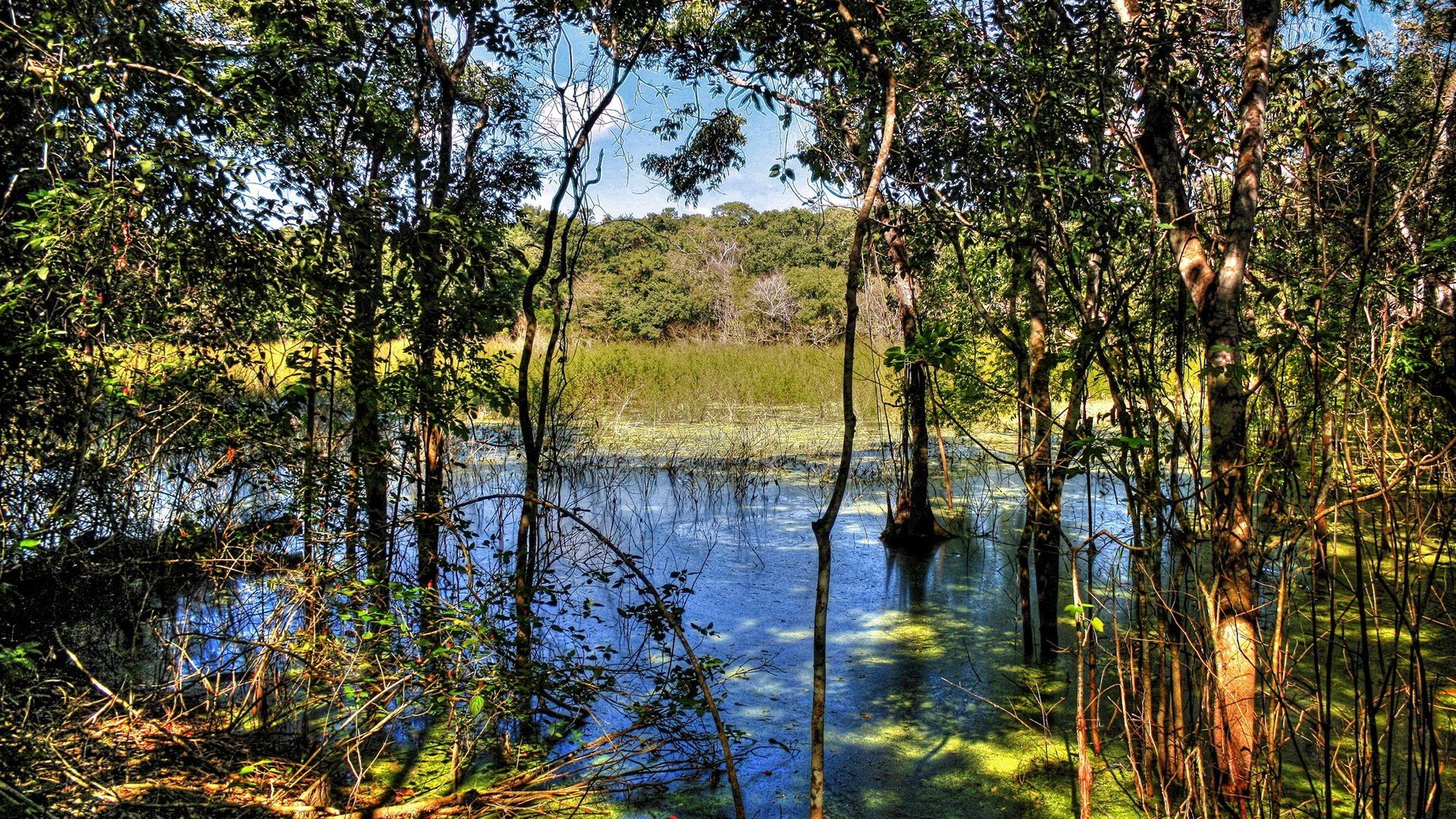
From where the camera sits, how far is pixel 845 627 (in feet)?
15.5

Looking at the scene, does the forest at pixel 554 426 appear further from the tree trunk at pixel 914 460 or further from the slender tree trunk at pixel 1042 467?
the tree trunk at pixel 914 460

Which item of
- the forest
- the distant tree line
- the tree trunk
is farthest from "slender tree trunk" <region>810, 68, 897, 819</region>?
the distant tree line

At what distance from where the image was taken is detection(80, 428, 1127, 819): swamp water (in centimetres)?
302

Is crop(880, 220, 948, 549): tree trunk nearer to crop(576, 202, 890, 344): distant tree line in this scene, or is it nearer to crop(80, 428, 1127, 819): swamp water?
crop(80, 428, 1127, 819): swamp water

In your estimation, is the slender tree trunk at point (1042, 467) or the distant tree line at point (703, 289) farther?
the distant tree line at point (703, 289)

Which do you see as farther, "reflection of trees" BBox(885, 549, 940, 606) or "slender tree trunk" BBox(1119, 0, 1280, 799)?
"reflection of trees" BBox(885, 549, 940, 606)

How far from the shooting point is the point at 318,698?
278 cm

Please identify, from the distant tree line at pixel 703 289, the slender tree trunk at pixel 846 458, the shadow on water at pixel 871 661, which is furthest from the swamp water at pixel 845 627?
the distant tree line at pixel 703 289

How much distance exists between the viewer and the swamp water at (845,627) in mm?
3016

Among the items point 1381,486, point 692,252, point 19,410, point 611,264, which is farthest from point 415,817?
point 692,252

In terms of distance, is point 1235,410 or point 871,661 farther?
point 871,661

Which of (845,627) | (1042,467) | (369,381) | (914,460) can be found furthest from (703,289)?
(369,381)

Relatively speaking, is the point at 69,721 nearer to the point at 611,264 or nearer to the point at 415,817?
the point at 415,817

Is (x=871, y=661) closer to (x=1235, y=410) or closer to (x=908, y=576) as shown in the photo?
(x=908, y=576)
